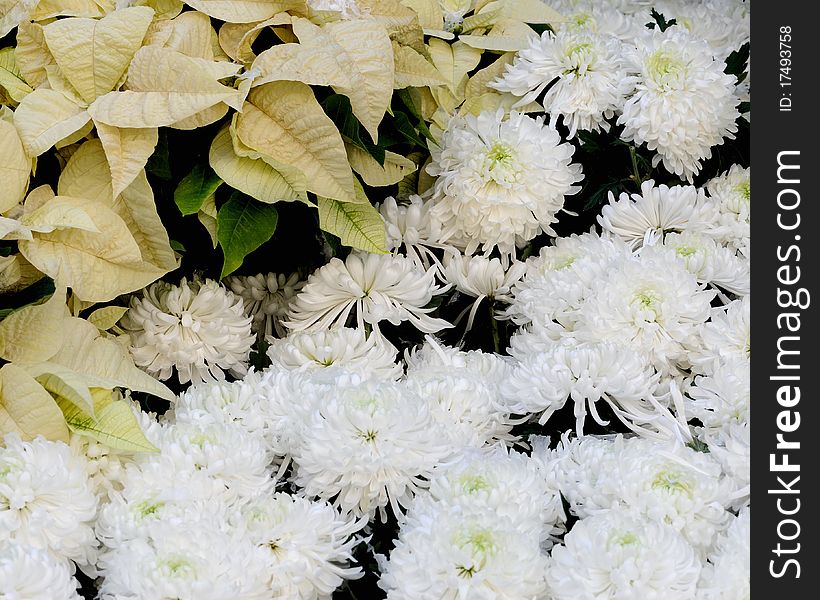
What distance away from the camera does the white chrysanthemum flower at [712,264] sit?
2.35 feet

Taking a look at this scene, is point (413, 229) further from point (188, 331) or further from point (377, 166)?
point (188, 331)

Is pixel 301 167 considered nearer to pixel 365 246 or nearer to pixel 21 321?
pixel 365 246

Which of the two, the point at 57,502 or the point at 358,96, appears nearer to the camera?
the point at 57,502

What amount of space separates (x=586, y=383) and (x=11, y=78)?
45 centimetres

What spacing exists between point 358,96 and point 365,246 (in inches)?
4.5

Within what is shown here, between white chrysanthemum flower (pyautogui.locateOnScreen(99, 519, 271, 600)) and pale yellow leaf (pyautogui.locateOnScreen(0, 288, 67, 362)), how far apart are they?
0.51ft

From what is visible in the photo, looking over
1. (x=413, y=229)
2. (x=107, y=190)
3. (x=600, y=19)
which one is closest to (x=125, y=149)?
(x=107, y=190)

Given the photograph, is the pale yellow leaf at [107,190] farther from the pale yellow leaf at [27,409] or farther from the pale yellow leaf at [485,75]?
the pale yellow leaf at [485,75]

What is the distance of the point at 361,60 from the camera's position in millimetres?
656

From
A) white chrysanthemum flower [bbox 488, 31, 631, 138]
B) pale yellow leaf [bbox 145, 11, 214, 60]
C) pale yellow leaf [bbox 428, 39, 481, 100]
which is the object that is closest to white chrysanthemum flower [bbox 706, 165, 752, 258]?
white chrysanthemum flower [bbox 488, 31, 631, 138]

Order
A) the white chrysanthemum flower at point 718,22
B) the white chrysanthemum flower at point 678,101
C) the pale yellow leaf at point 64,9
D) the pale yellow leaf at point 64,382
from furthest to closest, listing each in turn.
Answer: the white chrysanthemum flower at point 718,22
the white chrysanthemum flower at point 678,101
the pale yellow leaf at point 64,9
the pale yellow leaf at point 64,382

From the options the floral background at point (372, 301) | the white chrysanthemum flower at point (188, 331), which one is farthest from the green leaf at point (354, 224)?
the white chrysanthemum flower at point (188, 331)
